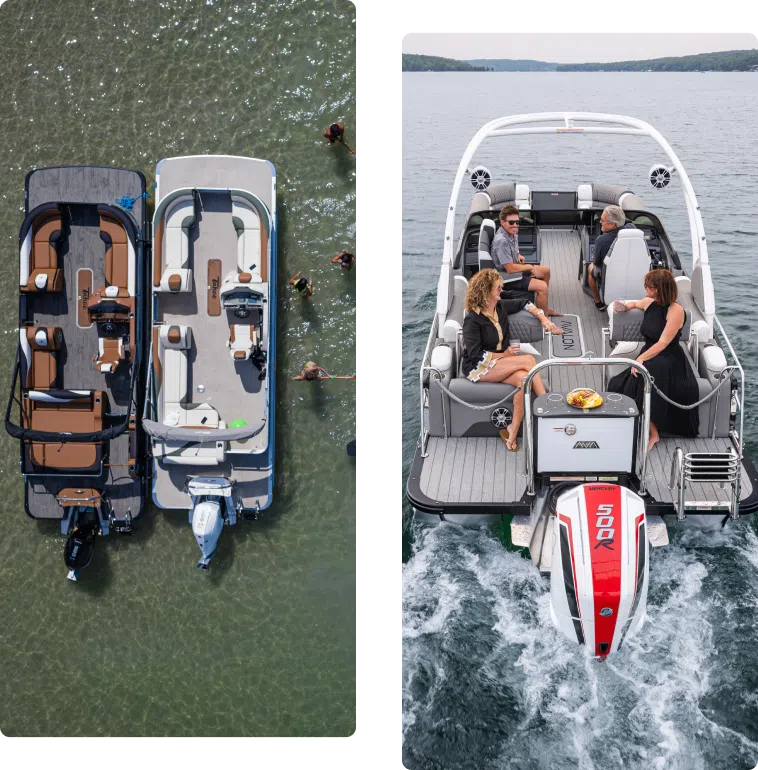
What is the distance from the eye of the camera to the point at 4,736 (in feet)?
16.2

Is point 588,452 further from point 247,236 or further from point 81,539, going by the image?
point 81,539

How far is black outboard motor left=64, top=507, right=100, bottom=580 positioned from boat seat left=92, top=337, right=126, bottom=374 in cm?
81

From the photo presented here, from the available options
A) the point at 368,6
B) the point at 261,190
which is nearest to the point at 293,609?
the point at 261,190

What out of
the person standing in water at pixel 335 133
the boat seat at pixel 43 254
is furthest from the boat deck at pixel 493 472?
the boat seat at pixel 43 254

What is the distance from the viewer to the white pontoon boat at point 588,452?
3.93m

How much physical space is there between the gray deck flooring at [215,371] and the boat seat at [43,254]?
23.2 inches

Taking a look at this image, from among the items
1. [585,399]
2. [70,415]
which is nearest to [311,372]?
[70,415]

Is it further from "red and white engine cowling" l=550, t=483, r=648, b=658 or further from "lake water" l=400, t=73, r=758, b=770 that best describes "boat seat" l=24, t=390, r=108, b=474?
"red and white engine cowling" l=550, t=483, r=648, b=658

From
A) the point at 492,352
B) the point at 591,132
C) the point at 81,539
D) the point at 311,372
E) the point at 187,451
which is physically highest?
the point at 591,132

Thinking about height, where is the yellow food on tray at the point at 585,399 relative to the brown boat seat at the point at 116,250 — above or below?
below

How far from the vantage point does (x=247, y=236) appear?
15.2 ft

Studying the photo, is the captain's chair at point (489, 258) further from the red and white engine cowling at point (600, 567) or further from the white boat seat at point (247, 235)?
the red and white engine cowling at point (600, 567)

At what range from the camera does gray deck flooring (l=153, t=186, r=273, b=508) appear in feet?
15.4

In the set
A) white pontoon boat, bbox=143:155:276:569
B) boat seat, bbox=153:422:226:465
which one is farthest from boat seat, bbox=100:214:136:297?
boat seat, bbox=153:422:226:465
